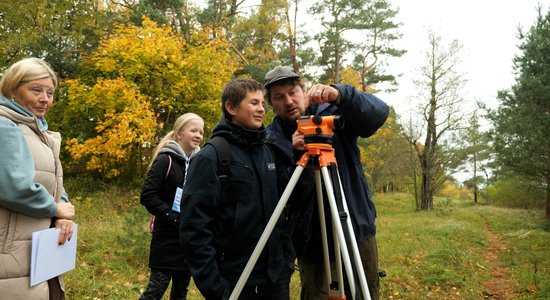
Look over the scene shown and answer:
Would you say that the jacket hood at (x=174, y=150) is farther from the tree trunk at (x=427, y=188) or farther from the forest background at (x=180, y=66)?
the tree trunk at (x=427, y=188)

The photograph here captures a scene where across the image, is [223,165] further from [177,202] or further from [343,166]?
[177,202]

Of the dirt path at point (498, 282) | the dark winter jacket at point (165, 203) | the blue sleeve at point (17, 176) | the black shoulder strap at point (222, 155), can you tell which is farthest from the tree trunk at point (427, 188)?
the blue sleeve at point (17, 176)

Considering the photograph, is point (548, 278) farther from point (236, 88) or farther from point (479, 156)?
point (479, 156)

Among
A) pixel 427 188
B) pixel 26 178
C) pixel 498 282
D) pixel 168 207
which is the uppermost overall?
pixel 26 178

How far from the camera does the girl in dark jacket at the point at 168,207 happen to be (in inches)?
116

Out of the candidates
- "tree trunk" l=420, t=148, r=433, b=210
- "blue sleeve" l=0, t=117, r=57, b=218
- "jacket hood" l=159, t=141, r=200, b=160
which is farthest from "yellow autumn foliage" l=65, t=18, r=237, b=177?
"tree trunk" l=420, t=148, r=433, b=210

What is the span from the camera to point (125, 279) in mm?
4703

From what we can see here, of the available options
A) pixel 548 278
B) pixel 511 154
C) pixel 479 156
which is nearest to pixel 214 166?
pixel 548 278

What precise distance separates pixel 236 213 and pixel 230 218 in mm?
49

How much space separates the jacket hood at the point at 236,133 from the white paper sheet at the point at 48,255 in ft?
3.14

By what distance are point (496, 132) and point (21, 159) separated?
586 inches

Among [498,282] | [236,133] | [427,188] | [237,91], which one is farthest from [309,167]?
[427,188]

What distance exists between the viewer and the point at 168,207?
3.05m

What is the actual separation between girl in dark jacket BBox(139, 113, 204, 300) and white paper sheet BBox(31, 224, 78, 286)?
946mm
